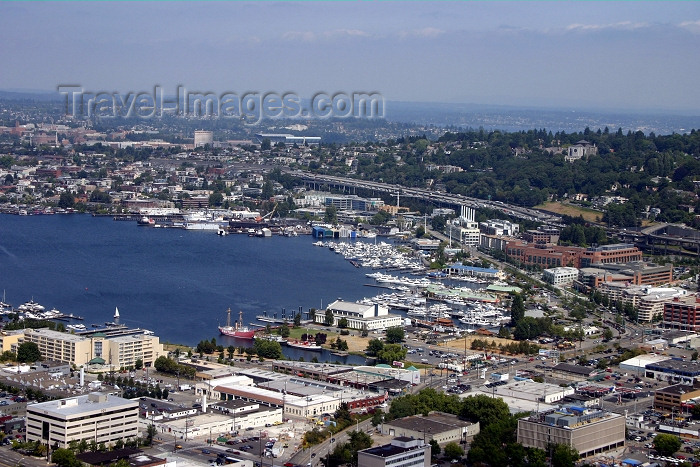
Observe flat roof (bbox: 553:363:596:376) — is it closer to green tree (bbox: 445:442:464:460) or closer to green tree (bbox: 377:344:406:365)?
green tree (bbox: 377:344:406:365)

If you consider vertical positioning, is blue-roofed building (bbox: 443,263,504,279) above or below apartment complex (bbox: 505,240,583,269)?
below

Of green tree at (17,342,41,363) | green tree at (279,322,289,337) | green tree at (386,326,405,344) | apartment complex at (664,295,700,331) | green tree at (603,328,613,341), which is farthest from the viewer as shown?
apartment complex at (664,295,700,331)

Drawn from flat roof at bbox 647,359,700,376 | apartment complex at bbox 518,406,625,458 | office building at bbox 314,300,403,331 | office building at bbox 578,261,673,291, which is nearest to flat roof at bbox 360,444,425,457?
apartment complex at bbox 518,406,625,458

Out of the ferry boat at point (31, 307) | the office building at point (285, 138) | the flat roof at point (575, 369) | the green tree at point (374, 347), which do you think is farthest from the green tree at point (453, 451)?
the office building at point (285, 138)

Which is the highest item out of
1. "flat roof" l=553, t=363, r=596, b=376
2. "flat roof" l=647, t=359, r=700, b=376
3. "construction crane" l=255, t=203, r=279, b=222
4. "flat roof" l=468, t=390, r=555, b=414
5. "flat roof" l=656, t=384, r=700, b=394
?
"flat roof" l=656, t=384, r=700, b=394

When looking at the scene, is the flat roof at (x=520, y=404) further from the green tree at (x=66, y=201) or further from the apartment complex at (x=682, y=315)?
the green tree at (x=66, y=201)

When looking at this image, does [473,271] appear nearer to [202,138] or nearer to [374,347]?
[374,347]

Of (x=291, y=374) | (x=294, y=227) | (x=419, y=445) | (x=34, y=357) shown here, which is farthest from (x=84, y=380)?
(x=294, y=227)
